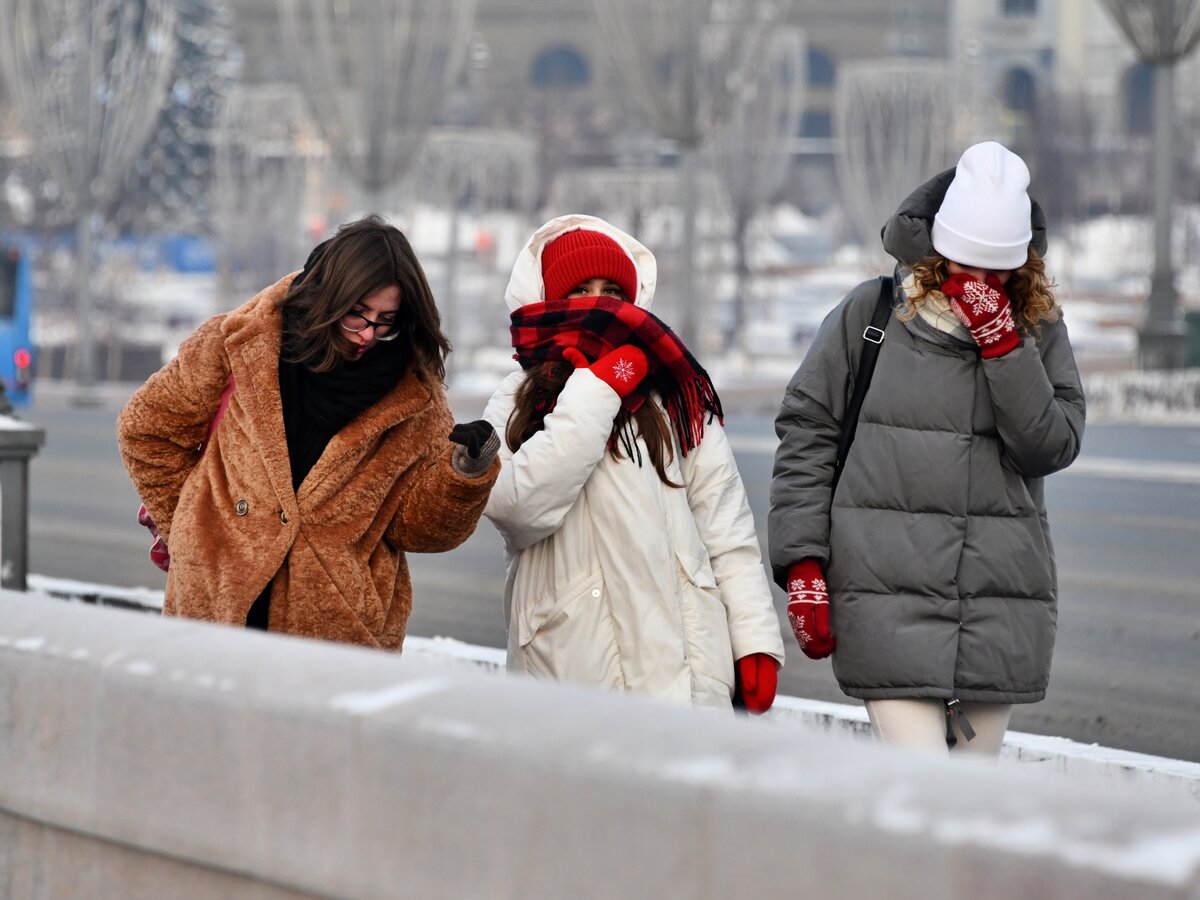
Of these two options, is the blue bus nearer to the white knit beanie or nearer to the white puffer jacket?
the white puffer jacket

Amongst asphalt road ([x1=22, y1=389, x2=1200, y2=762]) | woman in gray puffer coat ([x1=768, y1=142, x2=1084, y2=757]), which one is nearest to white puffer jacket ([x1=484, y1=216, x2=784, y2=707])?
woman in gray puffer coat ([x1=768, y1=142, x2=1084, y2=757])

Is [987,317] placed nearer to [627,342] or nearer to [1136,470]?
[627,342]

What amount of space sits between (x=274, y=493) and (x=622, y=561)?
711mm

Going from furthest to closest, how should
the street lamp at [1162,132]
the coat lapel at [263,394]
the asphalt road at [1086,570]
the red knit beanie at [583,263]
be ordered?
the street lamp at [1162,132] < the asphalt road at [1086,570] < the red knit beanie at [583,263] < the coat lapel at [263,394]

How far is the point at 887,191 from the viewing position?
36.4 m

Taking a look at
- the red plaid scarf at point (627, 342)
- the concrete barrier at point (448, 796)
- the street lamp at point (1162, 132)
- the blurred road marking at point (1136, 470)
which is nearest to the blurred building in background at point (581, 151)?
the street lamp at point (1162, 132)

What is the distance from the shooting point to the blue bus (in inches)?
1096

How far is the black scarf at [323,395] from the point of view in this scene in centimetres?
393

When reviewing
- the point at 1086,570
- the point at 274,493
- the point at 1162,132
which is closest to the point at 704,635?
the point at 274,493

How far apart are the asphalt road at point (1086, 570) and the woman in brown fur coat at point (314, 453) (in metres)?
3.68

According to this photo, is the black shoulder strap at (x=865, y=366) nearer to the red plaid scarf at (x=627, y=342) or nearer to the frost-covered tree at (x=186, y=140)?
the red plaid scarf at (x=627, y=342)

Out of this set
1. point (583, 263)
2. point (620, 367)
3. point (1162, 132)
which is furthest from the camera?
point (1162, 132)

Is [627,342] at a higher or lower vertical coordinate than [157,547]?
higher

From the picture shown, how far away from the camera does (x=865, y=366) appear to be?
4.07 meters
